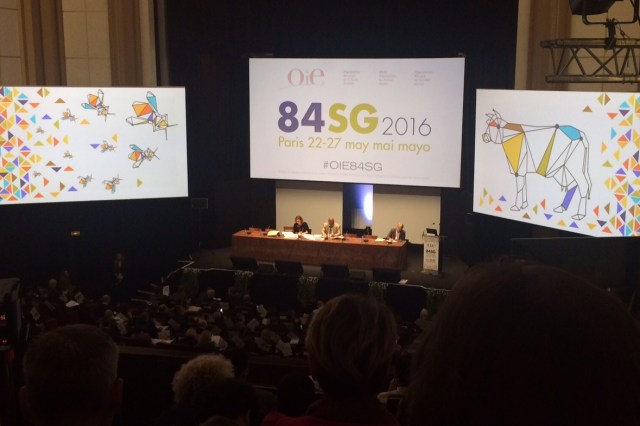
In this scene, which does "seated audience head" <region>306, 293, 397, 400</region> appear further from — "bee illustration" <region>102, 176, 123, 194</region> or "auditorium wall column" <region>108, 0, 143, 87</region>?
"auditorium wall column" <region>108, 0, 143, 87</region>

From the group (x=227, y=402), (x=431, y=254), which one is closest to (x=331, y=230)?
(x=431, y=254)

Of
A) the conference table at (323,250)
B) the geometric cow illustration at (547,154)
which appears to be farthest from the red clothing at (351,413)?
the conference table at (323,250)

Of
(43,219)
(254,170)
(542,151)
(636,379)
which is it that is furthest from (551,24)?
(636,379)

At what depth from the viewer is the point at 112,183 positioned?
10.1 meters

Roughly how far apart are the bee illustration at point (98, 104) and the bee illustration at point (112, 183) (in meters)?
0.87

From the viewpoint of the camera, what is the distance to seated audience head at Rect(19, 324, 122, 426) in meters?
1.77

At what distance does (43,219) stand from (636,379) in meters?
10.6

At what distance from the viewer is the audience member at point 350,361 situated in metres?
1.60

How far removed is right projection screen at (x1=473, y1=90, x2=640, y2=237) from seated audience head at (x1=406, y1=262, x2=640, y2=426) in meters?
7.23

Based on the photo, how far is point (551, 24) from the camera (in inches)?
370

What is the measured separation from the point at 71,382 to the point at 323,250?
913 centimetres

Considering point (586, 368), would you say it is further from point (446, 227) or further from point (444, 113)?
point (446, 227)

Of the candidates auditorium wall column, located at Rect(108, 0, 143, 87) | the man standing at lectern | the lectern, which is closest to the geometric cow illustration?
the lectern

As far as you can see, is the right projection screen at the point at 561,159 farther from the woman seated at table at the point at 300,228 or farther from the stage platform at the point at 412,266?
the woman seated at table at the point at 300,228
